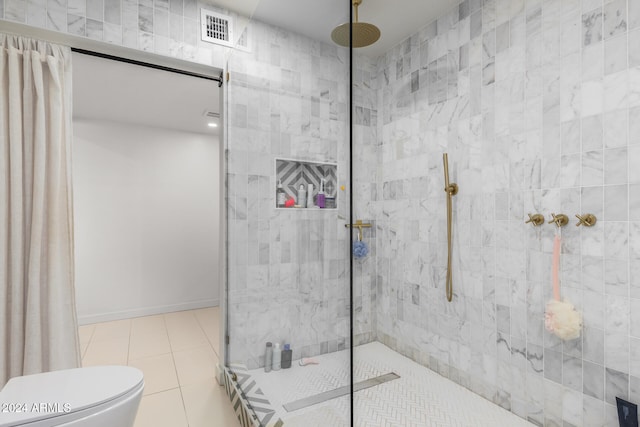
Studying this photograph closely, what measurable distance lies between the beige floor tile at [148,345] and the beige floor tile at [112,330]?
15cm

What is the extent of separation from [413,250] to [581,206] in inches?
41.1

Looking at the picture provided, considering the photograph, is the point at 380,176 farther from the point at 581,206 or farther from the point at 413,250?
the point at 581,206

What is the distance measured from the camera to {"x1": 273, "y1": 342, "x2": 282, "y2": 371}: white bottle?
1.37 m

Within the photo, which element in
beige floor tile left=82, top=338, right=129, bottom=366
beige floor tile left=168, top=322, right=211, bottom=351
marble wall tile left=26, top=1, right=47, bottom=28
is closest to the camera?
marble wall tile left=26, top=1, right=47, bottom=28

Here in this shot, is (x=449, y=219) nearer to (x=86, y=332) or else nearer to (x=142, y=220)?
(x=142, y=220)

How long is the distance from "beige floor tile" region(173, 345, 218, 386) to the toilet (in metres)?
0.87

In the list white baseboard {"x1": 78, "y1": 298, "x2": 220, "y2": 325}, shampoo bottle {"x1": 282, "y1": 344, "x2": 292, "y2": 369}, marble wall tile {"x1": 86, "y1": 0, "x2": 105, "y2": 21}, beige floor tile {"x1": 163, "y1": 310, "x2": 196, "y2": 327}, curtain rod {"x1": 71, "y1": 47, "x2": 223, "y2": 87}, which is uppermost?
marble wall tile {"x1": 86, "y1": 0, "x2": 105, "y2": 21}

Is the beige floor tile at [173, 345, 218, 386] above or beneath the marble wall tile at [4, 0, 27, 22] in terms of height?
beneath

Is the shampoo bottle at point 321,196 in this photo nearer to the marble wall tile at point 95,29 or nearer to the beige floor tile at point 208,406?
the beige floor tile at point 208,406

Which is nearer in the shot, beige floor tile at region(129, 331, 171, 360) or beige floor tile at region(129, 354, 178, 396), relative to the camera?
beige floor tile at region(129, 354, 178, 396)

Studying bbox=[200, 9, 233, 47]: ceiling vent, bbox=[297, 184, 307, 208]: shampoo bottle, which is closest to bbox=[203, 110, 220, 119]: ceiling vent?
bbox=[200, 9, 233, 47]: ceiling vent

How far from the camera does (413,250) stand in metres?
2.33

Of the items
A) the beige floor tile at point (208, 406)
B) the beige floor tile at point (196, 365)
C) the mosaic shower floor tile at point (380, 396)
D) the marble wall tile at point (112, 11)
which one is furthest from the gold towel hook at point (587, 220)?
the marble wall tile at point (112, 11)

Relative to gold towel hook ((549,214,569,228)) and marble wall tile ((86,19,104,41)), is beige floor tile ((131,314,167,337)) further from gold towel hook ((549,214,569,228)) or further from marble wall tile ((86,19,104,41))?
gold towel hook ((549,214,569,228))
